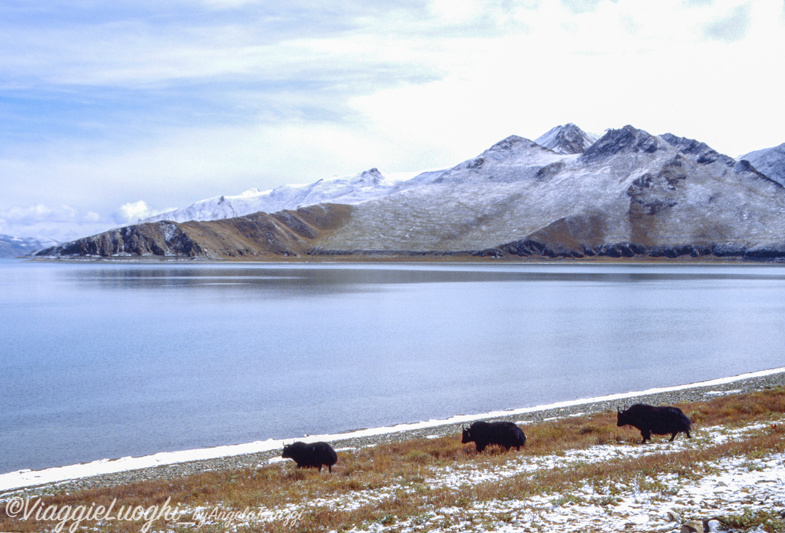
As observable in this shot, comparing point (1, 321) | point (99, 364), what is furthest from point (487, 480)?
point (1, 321)

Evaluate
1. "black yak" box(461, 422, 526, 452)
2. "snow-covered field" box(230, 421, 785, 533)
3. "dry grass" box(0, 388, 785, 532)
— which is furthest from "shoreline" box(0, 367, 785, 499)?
"snow-covered field" box(230, 421, 785, 533)

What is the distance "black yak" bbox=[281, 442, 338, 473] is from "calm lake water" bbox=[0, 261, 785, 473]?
27.2ft

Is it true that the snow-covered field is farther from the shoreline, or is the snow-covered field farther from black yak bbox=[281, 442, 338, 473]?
the shoreline

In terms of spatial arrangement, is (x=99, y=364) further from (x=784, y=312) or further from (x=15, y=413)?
(x=784, y=312)

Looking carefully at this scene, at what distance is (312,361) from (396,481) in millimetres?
29477

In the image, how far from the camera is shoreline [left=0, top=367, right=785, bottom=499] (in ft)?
65.1

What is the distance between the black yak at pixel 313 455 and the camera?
18.0 meters

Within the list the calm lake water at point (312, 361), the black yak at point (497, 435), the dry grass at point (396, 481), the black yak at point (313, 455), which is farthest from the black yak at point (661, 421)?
the calm lake water at point (312, 361)

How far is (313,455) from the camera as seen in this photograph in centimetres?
1825

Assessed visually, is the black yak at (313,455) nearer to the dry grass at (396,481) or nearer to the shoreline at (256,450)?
the dry grass at (396,481)

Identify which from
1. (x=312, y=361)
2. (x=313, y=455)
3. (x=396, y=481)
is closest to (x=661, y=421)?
(x=396, y=481)

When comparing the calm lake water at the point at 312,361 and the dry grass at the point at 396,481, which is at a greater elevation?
the dry grass at the point at 396,481

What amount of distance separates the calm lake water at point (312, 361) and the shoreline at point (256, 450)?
184 centimetres

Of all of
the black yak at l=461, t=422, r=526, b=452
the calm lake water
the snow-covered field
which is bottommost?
the calm lake water
